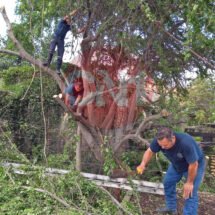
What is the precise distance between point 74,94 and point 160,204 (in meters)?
2.74

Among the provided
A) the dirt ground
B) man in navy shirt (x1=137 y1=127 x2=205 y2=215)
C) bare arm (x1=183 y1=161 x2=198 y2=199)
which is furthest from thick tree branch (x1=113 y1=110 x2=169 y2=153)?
bare arm (x1=183 y1=161 x2=198 y2=199)

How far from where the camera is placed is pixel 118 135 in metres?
7.59

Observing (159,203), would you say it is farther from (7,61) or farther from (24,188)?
(7,61)

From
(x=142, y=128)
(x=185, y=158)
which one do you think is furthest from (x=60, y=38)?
(x=185, y=158)

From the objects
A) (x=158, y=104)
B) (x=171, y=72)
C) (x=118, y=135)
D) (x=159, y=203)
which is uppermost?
(x=171, y=72)

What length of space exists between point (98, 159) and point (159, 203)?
184 cm

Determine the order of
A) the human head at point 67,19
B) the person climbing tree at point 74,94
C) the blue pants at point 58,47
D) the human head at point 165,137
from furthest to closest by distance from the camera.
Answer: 1. the person climbing tree at point 74,94
2. the blue pants at point 58,47
3. the human head at point 67,19
4. the human head at point 165,137

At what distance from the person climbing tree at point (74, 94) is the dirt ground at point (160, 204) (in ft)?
7.39

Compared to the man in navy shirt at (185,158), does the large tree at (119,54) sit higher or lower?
higher

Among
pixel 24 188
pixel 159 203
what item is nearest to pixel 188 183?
pixel 159 203

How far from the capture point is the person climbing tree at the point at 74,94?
7276 millimetres

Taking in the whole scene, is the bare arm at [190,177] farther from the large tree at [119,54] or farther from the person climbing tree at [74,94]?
the person climbing tree at [74,94]

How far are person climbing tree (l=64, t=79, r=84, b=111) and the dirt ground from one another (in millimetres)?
2252

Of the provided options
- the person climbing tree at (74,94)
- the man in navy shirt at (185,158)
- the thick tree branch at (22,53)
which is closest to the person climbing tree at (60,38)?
the thick tree branch at (22,53)
